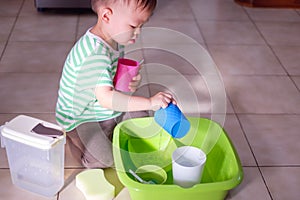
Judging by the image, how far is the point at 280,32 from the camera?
2.27 meters

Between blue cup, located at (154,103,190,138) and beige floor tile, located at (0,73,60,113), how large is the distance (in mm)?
531

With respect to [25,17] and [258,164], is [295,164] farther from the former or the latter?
[25,17]

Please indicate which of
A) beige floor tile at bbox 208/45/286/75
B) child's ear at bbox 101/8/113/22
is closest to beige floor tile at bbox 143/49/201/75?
beige floor tile at bbox 208/45/286/75

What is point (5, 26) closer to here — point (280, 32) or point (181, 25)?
point (181, 25)

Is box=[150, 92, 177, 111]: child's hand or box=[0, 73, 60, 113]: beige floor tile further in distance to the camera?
box=[0, 73, 60, 113]: beige floor tile

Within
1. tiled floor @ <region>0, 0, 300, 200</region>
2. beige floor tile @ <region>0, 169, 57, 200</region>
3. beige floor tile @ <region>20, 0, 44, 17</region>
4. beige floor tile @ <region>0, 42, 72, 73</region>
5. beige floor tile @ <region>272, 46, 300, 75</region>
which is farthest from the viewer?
beige floor tile @ <region>20, 0, 44, 17</region>

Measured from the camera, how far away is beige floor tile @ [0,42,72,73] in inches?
72.4

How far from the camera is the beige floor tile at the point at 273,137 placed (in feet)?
4.76

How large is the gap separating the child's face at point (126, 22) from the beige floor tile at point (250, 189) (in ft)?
1.66

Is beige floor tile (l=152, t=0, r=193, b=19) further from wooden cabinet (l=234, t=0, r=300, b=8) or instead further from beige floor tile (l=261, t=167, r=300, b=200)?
beige floor tile (l=261, t=167, r=300, b=200)

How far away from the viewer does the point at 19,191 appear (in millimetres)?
1274

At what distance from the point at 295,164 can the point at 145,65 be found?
71cm

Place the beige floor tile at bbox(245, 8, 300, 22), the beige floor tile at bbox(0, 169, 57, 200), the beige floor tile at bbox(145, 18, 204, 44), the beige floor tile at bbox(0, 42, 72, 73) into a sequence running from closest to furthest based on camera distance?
the beige floor tile at bbox(0, 169, 57, 200) → the beige floor tile at bbox(0, 42, 72, 73) → the beige floor tile at bbox(145, 18, 204, 44) → the beige floor tile at bbox(245, 8, 300, 22)

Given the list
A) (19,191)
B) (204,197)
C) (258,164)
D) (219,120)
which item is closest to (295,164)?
(258,164)
